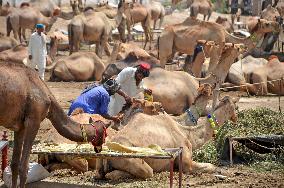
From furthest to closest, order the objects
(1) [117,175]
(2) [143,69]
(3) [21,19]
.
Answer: (3) [21,19], (2) [143,69], (1) [117,175]

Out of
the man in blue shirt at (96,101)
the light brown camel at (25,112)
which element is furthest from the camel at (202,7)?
the light brown camel at (25,112)

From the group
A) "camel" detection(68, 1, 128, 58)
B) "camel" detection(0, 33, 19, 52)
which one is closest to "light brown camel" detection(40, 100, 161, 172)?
"camel" detection(0, 33, 19, 52)

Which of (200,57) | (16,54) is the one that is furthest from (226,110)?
(16,54)

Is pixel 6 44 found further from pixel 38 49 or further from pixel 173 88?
pixel 173 88

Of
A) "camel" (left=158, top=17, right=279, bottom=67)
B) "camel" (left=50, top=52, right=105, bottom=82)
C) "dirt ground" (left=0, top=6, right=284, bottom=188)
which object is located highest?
"dirt ground" (left=0, top=6, right=284, bottom=188)

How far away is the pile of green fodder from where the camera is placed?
29.3 feet

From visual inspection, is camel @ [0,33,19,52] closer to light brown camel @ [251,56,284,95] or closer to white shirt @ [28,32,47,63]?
white shirt @ [28,32,47,63]

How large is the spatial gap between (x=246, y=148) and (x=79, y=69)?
934 cm

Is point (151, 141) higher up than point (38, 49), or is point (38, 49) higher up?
point (151, 141)

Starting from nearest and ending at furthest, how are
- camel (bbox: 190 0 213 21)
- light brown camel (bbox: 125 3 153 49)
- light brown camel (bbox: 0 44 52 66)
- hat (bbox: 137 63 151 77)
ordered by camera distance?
hat (bbox: 137 63 151 77), light brown camel (bbox: 0 44 52 66), light brown camel (bbox: 125 3 153 49), camel (bbox: 190 0 213 21)

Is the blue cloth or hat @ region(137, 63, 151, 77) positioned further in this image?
hat @ region(137, 63, 151, 77)

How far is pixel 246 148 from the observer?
30.5 feet

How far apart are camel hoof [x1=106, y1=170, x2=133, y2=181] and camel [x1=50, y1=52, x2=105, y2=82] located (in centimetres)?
1030

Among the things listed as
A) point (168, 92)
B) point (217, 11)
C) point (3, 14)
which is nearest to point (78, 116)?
point (168, 92)
